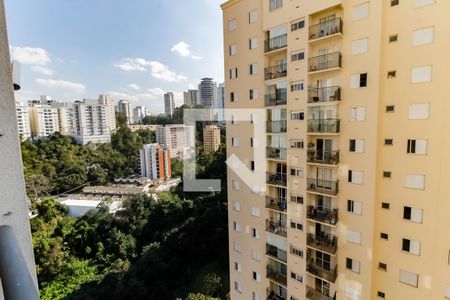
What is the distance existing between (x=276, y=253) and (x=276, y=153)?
10.6ft

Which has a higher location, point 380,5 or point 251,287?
point 380,5

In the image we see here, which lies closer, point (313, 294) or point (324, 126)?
point (324, 126)

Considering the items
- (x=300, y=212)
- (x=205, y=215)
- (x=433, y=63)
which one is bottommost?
(x=205, y=215)

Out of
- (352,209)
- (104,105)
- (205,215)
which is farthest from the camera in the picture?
(104,105)

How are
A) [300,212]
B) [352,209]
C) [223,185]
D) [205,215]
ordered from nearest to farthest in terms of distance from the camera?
[352,209] < [300,212] < [205,215] < [223,185]

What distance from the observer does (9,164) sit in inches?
34.8

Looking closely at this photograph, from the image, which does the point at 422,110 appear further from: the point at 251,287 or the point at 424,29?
the point at 251,287

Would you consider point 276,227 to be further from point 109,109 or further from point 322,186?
point 109,109

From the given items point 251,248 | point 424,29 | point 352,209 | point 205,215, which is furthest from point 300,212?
point 205,215

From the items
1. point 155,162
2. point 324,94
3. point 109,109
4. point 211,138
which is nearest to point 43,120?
point 109,109

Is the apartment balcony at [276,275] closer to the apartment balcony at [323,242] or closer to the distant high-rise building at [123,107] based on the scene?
the apartment balcony at [323,242]

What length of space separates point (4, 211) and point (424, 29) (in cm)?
686

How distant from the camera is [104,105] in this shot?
35.7 meters

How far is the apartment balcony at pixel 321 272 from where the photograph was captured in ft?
21.1
